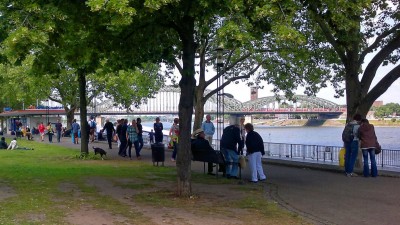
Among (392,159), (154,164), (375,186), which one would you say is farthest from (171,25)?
(392,159)

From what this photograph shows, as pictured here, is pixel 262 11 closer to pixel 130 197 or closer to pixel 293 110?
pixel 130 197

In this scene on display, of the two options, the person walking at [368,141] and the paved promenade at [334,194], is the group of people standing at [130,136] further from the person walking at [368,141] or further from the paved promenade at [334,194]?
the person walking at [368,141]

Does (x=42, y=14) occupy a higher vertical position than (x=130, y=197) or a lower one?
higher

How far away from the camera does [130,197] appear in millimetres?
10594

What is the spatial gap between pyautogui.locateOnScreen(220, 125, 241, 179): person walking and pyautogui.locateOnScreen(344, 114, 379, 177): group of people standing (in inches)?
130

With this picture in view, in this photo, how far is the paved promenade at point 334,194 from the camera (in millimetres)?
8898

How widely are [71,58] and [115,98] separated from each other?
3696 centimetres

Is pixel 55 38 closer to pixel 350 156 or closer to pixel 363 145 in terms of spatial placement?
pixel 350 156

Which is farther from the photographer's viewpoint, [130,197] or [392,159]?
[392,159]

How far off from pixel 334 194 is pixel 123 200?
15.2ft

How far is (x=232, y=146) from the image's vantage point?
14281 mm

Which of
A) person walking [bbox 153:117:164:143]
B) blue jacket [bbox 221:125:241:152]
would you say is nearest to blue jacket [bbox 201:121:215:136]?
person walking [bbox 153:117:164:143]

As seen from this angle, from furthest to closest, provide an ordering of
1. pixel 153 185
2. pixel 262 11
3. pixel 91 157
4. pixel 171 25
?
1. pixel 91 157
2. pixel 153 185
3. pixel 171 25
4. pixel 262 11

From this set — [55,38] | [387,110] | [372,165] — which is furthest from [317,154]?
[387,110]
